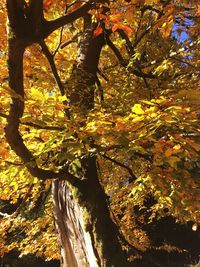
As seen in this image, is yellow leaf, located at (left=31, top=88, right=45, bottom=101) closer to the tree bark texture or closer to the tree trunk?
the tree bark texture

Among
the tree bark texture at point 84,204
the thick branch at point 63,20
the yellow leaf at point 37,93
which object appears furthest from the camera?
the tree bark texture at point 84,204

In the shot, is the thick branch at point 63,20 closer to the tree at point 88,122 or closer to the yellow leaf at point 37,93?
the tree at point 88,122

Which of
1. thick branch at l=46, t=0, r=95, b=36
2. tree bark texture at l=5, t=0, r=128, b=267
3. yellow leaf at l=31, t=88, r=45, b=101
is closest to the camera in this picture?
yellow leaf at l=31, t=88, r=45, b=101

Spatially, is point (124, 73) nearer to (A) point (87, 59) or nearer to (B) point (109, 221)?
(A) point (87, 59)

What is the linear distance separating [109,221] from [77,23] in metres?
5.39

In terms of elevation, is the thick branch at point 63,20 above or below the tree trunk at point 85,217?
above

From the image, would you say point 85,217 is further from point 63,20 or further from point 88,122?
point 63,20

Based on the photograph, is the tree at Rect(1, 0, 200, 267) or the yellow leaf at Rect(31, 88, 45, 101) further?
the tree at Rect(1, 0, 200, 267)

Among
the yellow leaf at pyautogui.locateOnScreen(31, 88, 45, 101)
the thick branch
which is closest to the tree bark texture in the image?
the yellow leaf at pyautogui.locateOnScreen(31, 88, 45, 101)

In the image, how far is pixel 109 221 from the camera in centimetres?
561

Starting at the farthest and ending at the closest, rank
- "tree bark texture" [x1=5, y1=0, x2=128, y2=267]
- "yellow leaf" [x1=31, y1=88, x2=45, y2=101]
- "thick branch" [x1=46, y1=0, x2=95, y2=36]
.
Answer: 1. "tree bark texture" [x1=5, y1=0, x2=128, y2=267]
2. "thick branch" [x1=46, y1=0, x2=95, y2=36]
3. "yellow leaf" [x1=31, y1=88, x2=45, y2=101]

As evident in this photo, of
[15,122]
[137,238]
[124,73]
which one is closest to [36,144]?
[15,122]

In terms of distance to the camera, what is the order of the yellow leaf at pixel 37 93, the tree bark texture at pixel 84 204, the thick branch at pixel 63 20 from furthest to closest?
the tree bark texture at pixel 84 204, the thick branch at pixel 63 20, the yellow leaf at pixel 37 93

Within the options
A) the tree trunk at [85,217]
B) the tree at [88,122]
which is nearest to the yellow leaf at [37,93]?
the tree at [88,122]
